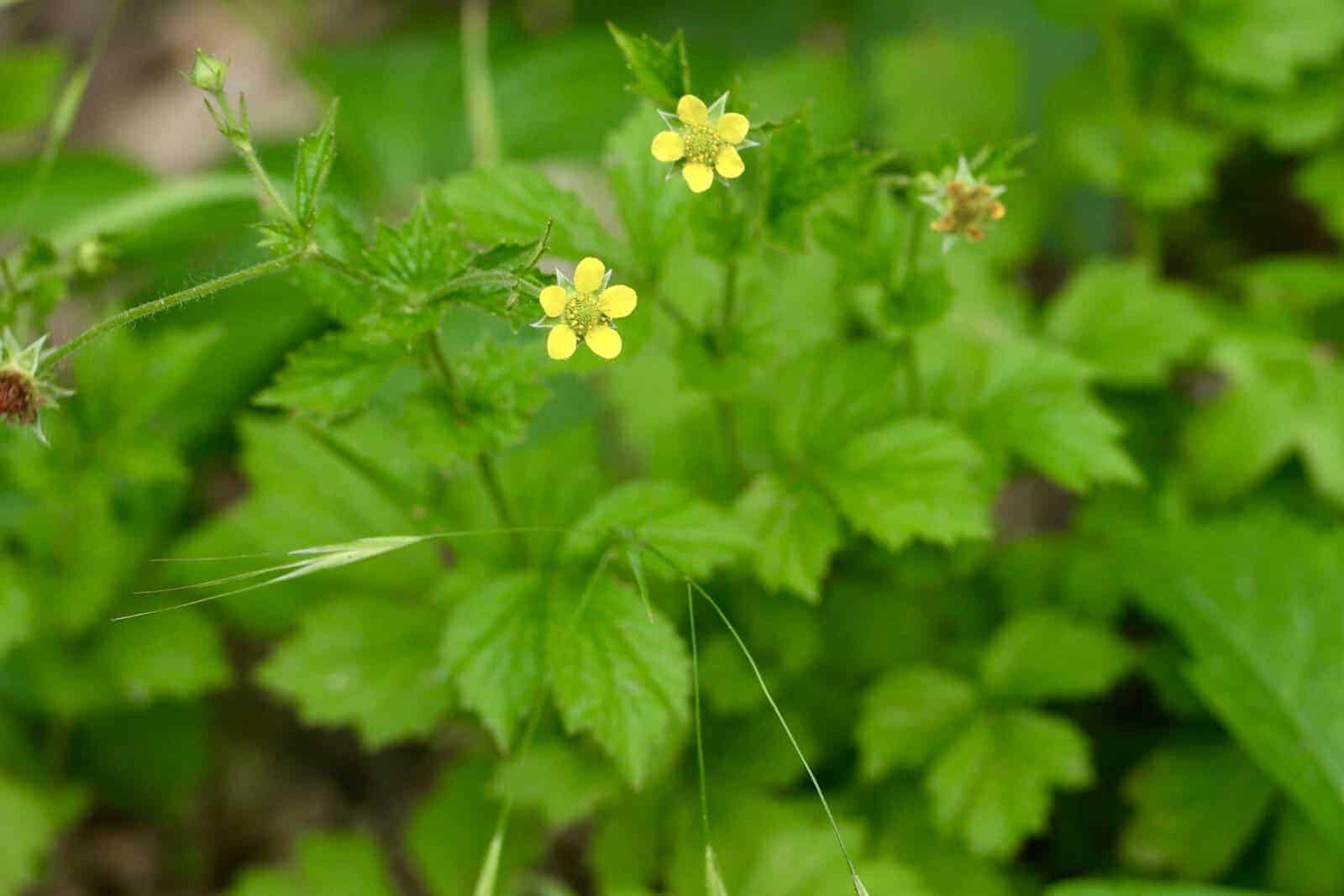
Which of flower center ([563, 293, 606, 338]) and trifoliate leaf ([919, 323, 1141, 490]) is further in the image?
trifoliate leaf ([919, 323, 1141, 490])

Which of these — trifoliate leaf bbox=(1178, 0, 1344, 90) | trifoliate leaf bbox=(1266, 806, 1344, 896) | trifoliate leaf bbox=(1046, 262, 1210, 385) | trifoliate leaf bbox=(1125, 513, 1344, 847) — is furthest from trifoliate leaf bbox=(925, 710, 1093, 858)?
trifoliate leaf bbox=(1178, 0, 1344, 90)

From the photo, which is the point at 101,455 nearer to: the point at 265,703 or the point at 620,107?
the point at 265,703

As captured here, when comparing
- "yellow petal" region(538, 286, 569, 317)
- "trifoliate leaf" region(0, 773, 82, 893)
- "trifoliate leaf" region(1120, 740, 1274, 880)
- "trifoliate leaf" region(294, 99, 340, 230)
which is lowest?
"trifoliate leaf" region(1120, 740, 1274, 880)

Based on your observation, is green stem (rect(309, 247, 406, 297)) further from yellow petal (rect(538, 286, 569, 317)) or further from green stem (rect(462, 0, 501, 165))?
green stem (rect(462, 0, 501, 165))

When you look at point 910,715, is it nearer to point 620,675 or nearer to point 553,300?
point 620,675

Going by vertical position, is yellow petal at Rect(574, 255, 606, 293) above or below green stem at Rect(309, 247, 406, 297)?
below

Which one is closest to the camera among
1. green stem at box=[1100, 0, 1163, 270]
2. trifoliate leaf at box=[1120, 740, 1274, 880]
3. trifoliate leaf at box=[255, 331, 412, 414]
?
trifoliate leaf at box=[255, 331, 412, 414]

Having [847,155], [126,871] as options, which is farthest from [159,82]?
[847,155]
